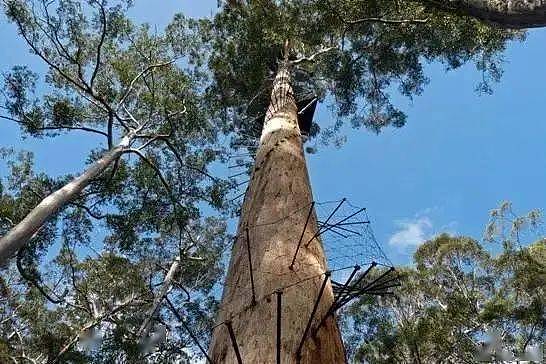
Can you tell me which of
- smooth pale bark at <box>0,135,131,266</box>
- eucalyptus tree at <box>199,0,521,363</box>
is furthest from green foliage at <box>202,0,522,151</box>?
smooth pale bark at <box>0,135,131,266</box>

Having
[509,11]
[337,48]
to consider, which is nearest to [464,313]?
[337,48]

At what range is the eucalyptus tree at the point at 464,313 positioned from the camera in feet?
37.2

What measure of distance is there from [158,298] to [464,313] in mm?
7027

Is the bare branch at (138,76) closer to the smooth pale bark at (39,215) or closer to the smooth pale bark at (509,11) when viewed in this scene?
the smooth pale bark at (39,215)

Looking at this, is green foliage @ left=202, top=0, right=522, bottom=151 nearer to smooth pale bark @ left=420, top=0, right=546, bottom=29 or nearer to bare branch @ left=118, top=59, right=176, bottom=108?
bare branch @ left=118, top=59, right=176, bottom=108

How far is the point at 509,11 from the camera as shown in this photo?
3400 millimetres

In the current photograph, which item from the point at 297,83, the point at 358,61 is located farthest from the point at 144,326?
the point at 358,61

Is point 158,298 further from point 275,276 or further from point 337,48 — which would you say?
point 275,276

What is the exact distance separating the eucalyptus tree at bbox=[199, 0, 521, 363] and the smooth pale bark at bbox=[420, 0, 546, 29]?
169cm

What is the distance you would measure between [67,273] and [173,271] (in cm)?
268

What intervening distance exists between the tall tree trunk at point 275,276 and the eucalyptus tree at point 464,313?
8043mm

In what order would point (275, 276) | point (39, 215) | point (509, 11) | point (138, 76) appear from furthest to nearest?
point (138, 76) → point (39, 215) → point (509, 11) → point (275, 276)

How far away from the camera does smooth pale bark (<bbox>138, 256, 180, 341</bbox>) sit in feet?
37.6

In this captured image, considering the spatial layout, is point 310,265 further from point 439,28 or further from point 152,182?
point 152,182
